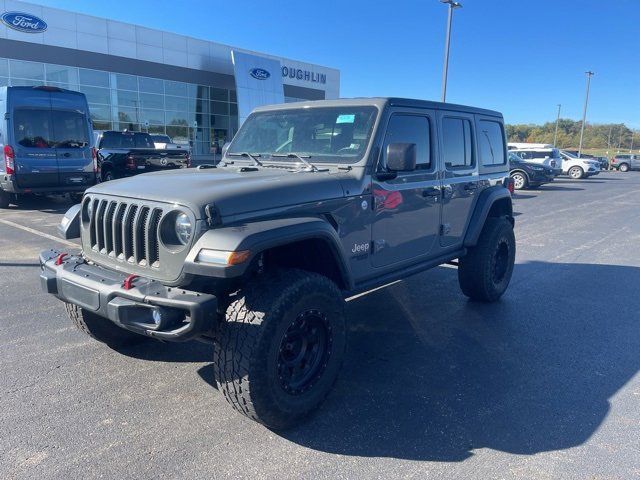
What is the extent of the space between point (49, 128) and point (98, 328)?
9527 mm

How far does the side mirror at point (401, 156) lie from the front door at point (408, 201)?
5.8 inches

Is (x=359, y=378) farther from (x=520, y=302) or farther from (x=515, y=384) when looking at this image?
(x=520, y=302)

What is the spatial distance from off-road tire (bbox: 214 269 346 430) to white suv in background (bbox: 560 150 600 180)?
3074 centimetres

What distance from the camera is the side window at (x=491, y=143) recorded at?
5418mm

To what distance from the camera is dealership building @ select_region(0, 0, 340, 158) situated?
24609 mm

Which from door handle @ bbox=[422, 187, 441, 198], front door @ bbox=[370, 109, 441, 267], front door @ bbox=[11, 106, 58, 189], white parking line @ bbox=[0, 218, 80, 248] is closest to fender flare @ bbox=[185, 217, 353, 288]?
front door @ bbox=[370, 109, 441, 267]

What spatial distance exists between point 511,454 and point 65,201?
1327 cm

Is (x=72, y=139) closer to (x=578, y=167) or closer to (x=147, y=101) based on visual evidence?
(x=147, y=101)

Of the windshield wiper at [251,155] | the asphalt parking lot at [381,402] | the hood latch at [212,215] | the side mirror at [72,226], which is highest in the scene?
the windshield wiper at [251,155]

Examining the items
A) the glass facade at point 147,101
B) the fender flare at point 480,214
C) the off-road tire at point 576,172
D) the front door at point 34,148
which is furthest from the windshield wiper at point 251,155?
the off-road tire at point 576,172

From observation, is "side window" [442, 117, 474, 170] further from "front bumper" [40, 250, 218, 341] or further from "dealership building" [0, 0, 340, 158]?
"dealership building" [0, 0, 340, 158]

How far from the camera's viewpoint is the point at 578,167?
29.4m

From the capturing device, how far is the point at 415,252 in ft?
14.4

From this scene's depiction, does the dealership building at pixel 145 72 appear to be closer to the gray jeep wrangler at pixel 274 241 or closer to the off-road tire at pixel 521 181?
the off-road tire at pixel 521 181
